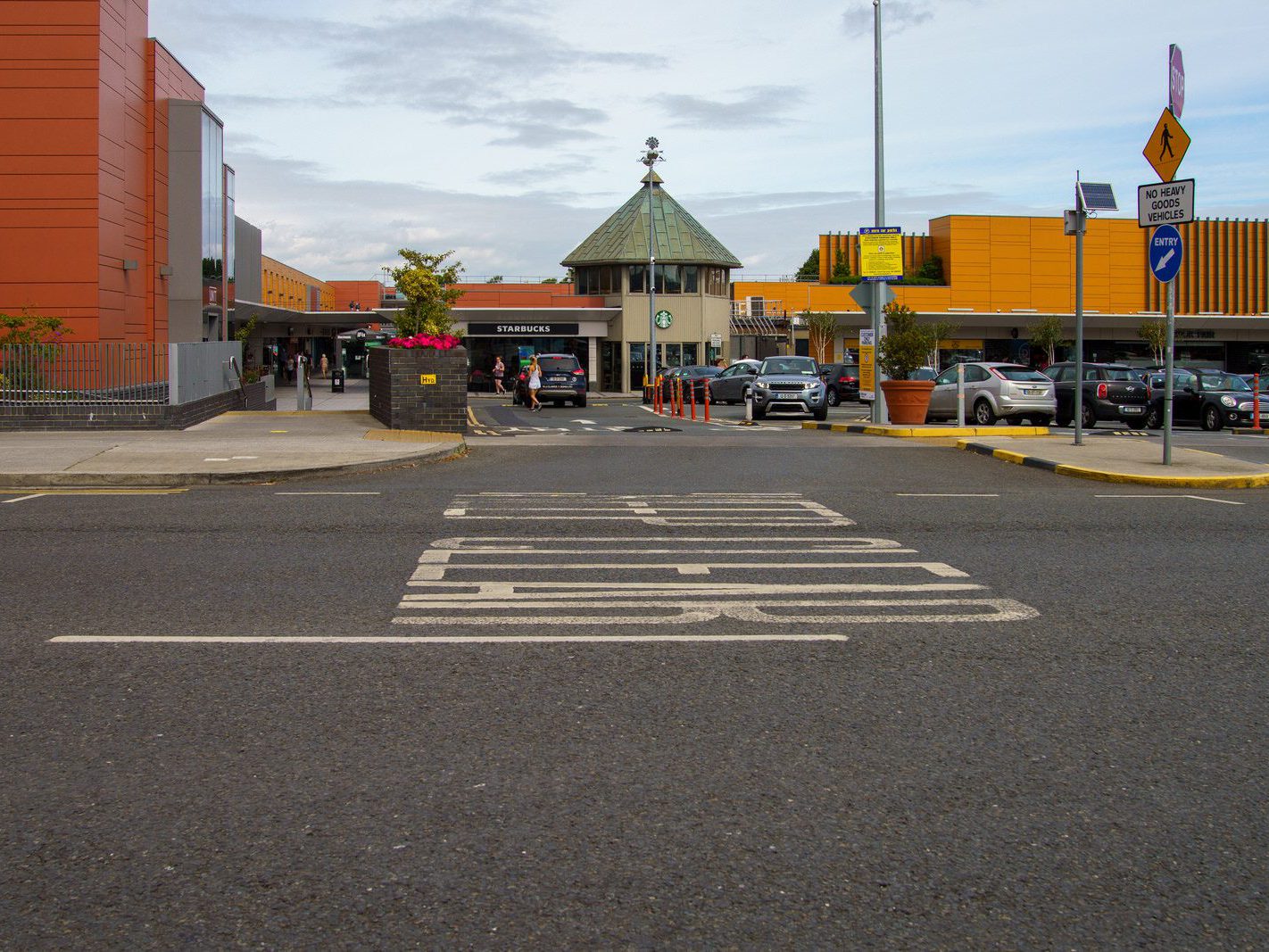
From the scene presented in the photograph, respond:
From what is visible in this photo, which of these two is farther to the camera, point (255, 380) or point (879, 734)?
point (255, 380)

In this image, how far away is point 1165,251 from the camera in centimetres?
1542

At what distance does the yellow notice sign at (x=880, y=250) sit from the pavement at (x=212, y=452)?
906 centimetres

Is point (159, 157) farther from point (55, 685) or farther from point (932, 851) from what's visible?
point (932, 851)

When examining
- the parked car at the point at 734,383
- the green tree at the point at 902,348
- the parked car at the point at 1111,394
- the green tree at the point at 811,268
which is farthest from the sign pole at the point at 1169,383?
the green tree at the point at 811,268

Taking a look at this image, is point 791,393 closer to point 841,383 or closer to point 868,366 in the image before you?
point 868,366

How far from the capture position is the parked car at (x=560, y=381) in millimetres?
42000

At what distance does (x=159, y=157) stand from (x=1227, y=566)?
30.6m

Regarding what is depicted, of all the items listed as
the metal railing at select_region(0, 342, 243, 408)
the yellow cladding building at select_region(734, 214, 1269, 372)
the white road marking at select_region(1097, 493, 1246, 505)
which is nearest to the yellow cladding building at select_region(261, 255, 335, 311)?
the yellow cladding building at select_region(734, 214, 1269, 372)

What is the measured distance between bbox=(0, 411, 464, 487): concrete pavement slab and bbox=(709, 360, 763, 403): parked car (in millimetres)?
23408

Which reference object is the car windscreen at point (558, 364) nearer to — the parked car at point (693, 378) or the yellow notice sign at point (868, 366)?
the parked car at point (693, 378)

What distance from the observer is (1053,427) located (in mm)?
28906

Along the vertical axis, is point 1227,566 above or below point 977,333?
below

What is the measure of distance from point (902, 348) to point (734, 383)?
64.1 ft

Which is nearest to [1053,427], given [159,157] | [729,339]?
[159,157]
